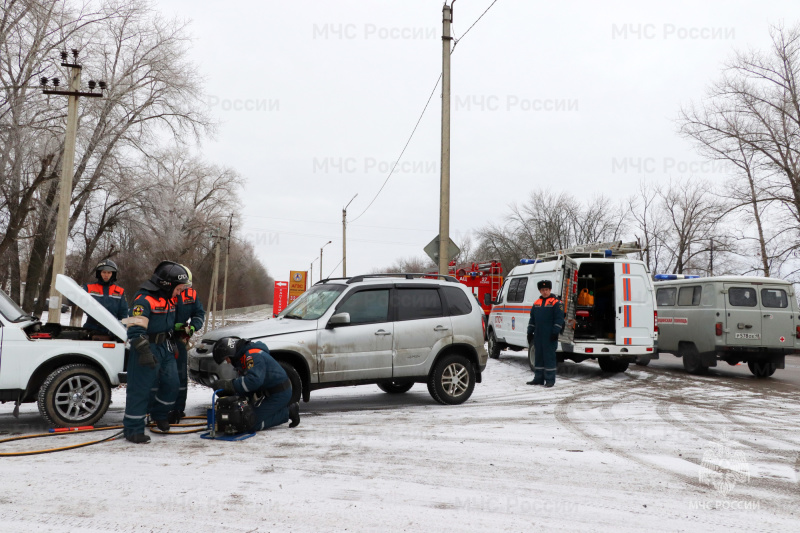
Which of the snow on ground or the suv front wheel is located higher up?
the suv front wheel

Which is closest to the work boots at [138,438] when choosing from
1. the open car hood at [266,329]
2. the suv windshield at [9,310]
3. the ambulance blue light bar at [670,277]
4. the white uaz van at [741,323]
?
the open car hood at [266,329]

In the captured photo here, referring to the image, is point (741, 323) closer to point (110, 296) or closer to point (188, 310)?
point (188, 310)

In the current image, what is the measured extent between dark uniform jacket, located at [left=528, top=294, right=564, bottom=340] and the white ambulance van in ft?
3.61

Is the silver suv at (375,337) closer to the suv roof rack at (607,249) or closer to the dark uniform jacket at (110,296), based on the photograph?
the dark uniform jacket at (110,296)

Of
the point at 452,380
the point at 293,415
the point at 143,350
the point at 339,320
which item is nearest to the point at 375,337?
the point at 339,320

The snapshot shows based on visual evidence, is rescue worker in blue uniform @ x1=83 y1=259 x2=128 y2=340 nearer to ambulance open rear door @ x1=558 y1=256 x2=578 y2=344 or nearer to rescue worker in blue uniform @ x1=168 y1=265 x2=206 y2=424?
rescue worker in blue uniform @ x1=168 y1=265 x2=206 y2=424

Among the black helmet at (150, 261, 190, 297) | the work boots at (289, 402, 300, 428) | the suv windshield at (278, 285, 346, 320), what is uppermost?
the black helmet at (150, 261, 190, 297)

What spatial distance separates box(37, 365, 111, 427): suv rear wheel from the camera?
6395 millimetres

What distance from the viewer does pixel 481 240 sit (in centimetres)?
6106

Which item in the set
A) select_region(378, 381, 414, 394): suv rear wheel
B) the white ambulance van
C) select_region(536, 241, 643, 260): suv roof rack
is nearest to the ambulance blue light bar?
the white ambulance van

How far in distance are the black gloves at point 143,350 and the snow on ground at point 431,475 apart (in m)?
0.84

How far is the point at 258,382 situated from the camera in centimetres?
643

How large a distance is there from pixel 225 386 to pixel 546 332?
250 inches

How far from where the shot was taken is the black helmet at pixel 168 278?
6.50 metres
